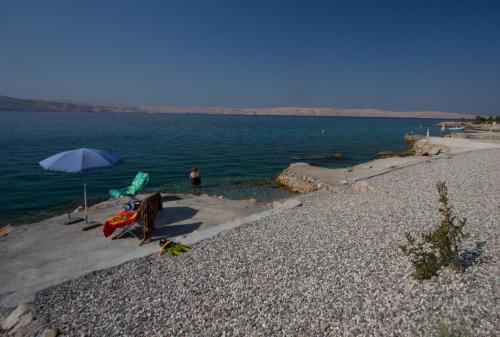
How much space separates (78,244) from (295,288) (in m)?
6.24

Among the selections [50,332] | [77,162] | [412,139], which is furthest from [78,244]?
[412,139]

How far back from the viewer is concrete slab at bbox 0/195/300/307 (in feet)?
19.5

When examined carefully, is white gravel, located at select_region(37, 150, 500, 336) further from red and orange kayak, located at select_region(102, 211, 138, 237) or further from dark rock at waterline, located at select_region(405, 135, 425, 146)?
dark rock at waterline, located at select_region(405, 135, 425, 146)

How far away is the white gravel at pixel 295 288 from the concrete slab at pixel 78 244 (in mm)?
497

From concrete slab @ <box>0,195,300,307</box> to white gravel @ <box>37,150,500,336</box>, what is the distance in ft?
1.63

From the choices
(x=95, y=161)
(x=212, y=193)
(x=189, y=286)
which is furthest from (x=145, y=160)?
(x=189, y=286)

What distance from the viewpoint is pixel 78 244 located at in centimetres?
779

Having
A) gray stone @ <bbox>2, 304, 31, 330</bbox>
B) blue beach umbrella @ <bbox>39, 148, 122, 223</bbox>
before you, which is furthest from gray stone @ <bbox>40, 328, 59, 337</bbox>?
blue beach umbrella @ <bbox>39, 148, 122, 223</bbox>

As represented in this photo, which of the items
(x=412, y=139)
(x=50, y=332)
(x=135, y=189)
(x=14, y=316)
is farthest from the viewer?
(x=412, y=139)

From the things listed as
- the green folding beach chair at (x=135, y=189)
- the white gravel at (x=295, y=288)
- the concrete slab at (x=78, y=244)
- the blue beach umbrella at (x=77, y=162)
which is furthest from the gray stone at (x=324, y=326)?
the green folding beach chair at (x=135, y=189)

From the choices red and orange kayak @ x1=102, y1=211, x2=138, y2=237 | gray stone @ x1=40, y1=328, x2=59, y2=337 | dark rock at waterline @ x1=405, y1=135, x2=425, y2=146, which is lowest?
gray stone @ x1=40, y1=328, x2=59, y2=337

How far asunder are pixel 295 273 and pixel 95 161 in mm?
6754

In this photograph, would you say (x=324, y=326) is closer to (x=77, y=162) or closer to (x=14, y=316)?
(x=14, y=316)

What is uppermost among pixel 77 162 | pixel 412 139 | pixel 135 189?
pixel 77 162
